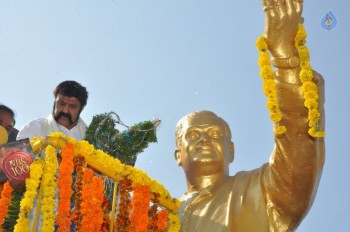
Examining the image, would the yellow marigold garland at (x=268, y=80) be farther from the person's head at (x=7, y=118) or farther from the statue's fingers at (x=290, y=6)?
the person's head at (x=7, y=118)

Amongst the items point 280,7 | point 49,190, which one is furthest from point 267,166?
point 49,190

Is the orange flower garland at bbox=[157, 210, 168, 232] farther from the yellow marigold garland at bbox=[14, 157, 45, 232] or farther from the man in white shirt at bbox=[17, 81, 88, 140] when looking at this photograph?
the man in white shirt at bbox=[17, 81, 88, 140]

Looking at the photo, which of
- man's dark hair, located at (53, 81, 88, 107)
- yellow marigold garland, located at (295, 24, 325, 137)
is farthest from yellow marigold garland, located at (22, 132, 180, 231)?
yellow marigold garland, located at (295, 24, 325, 137)

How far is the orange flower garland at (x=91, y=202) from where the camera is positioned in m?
5.91

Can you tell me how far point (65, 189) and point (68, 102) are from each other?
2065 millimetres

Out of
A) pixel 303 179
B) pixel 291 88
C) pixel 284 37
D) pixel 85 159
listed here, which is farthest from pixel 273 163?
pixel 85 159

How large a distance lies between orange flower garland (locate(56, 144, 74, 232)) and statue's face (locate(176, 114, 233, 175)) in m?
1.62

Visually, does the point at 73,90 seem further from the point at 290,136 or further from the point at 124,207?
the point at 290,136

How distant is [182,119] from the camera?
7680 millimetres

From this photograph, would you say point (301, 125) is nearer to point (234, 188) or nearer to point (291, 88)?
point (291, 88)

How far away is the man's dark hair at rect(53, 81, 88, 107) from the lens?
7.82 meters

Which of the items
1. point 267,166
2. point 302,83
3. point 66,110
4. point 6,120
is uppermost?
point 66,110

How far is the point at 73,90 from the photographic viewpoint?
25.7 ft

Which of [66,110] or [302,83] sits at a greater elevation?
[66,110]
